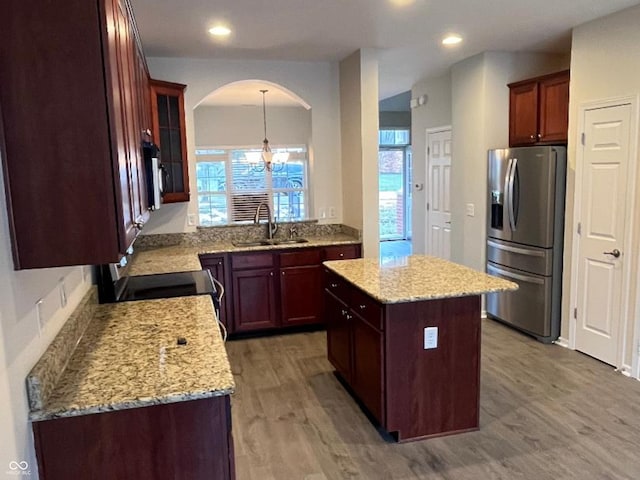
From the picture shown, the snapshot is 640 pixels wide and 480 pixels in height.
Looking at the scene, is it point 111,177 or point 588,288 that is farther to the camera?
point 588,288

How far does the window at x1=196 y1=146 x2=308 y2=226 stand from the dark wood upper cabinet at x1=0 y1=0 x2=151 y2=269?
7.96 m

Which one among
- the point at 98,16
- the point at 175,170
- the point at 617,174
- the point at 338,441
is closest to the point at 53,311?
the point at 98,16

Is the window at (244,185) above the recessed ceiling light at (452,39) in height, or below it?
below

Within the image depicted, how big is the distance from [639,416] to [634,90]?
7.16 ft

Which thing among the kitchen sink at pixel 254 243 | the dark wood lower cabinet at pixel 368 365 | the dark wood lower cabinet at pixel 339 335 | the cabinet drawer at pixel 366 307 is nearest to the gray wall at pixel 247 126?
the kitchen sink at pixel 254 243

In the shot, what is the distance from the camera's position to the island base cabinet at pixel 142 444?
5.14 feet

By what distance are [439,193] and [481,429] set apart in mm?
Result: 3772

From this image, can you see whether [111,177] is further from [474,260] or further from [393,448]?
[474,260]

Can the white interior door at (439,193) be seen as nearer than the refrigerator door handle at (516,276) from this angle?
No

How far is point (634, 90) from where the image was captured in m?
3.46

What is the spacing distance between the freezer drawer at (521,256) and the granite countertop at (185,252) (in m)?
1.34

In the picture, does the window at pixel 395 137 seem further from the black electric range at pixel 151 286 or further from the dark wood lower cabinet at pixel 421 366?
the dark wood lower cabinet at pixel 421 366

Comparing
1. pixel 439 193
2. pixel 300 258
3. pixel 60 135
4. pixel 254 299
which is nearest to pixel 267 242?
pixel 300 258

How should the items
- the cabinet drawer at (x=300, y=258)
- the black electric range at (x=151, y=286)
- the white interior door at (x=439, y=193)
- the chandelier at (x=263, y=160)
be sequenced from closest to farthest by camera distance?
1. the black electric range at (x=151, y=286)
2. the cabinet drawer at (x=300, y=258)
3. the white interior door at (x=439, y=193)
4. the chandelier at (x=263, y=160)
